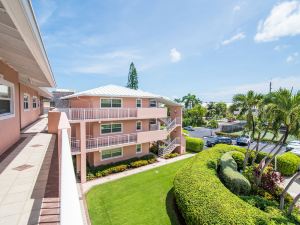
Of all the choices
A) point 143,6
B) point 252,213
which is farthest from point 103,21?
point 252,213

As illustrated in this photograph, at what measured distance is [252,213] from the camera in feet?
24.4

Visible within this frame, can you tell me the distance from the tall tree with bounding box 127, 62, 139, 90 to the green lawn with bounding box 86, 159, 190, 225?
3854cm

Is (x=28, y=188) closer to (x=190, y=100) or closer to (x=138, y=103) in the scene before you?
(x=138, y=103)

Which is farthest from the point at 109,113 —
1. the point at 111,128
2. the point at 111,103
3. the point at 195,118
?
the point at 195,118

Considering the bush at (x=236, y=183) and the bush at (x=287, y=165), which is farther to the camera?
the bush at (x=287, y=165)

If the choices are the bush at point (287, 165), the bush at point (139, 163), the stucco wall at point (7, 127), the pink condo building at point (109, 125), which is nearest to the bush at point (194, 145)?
the pink condo building at point (109, 125)

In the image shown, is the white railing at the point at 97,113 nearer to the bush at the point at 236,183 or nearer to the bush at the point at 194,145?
the bush at the point at 236,183

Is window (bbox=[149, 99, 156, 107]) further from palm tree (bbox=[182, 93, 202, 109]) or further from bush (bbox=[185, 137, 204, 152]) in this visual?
palm tree (bbox=[182, 93, 202, 109])

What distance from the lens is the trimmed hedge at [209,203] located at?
7184 millimetres

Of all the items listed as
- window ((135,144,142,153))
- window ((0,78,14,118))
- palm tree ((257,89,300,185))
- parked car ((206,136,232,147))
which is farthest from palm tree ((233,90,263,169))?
window ((0,78,14,118))

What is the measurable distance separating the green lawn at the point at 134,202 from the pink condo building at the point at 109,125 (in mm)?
3412

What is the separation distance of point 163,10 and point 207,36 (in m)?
4.46

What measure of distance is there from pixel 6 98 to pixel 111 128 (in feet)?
38.5

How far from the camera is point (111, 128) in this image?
728 inches
